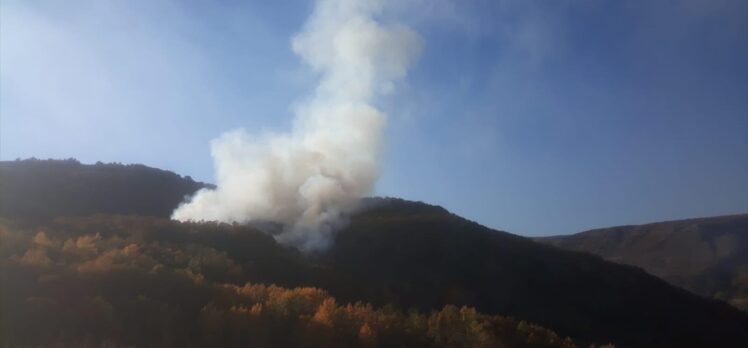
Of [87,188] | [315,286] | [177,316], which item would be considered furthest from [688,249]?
[177,316]

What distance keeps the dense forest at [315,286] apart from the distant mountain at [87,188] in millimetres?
257

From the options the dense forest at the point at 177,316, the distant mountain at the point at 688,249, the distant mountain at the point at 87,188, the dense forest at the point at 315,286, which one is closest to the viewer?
the dense forest at the point at 177,316

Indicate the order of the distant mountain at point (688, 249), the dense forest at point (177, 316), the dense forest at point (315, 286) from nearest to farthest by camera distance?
the dense forest at point (177, 316), the dense forest at point (315, 286), the distant mountain at point (688, 249)

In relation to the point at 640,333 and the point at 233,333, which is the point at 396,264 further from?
the point at 233,333

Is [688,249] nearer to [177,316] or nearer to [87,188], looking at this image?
[87,188]

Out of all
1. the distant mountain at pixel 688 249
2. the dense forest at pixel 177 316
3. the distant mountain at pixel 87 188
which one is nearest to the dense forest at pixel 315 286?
the dense forest at pixel 177 316

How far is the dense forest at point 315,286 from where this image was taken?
14711mm

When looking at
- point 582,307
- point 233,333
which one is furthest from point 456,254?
point 233,333

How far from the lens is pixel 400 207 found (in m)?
52.9

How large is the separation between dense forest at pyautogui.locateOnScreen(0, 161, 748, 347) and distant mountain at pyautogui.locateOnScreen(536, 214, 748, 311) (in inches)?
1154

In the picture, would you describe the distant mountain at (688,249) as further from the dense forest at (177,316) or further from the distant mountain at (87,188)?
the dense forest at (177,316)

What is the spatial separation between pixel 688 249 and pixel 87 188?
72772 mm

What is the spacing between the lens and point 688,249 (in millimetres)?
90500

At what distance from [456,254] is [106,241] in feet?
65.1
